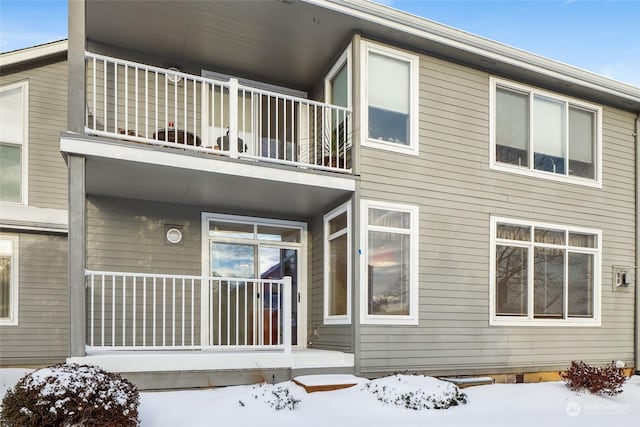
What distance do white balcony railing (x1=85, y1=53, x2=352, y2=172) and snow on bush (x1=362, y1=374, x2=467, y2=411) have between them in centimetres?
299

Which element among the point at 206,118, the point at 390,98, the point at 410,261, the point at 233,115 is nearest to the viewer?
the point at 233,115

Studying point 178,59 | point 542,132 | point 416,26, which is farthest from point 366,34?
point 542,132

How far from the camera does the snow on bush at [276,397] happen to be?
5.02m

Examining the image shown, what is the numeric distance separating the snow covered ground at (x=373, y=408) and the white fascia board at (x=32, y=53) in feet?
17.5

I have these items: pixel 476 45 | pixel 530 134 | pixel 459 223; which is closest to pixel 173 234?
pixel 459 223

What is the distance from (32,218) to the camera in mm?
7848

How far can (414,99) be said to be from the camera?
723cm

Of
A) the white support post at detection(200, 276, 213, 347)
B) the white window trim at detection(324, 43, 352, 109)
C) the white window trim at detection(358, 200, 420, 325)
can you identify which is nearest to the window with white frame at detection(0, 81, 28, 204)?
the white support post at detection(200, 276, 213, 347)

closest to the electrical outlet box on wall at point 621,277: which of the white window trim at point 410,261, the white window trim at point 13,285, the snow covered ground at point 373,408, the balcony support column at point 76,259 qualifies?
the snow covered ground at point 373,408

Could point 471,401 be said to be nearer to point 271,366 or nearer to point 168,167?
point 271,366

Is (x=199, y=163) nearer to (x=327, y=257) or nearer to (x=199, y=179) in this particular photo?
(x=199, y=179)

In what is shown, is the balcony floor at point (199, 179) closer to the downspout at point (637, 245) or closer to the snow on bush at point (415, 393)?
the snow on bush at point (415, 393)

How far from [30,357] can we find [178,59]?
18.4 ft

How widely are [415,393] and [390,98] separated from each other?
430 centimetres
